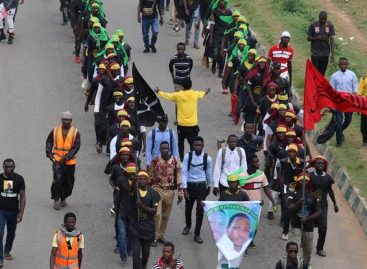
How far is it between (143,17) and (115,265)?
1107cm

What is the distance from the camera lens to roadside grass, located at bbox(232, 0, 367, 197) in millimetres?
23253

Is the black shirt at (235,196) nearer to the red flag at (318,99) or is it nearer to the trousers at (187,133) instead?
the red flag at (318,99)

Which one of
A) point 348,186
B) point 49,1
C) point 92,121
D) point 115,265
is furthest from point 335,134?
point 49,1

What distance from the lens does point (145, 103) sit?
21.6 meters

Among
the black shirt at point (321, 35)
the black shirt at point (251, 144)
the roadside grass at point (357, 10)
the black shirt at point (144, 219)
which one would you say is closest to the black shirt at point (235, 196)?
the black shirt at point (144, 219)

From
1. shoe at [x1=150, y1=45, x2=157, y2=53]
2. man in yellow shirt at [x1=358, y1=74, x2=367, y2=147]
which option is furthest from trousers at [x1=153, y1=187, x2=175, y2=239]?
shoe at [x1=150, y1=45, x2=157, y2=53]

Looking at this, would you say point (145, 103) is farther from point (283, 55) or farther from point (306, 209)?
point (283, 55)

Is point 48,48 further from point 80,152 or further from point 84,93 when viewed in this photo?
point 80,152

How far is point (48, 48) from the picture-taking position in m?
30.2

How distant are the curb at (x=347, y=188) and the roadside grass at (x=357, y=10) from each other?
7.94 metres

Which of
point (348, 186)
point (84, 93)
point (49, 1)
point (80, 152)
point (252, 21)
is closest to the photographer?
point (348, 186)

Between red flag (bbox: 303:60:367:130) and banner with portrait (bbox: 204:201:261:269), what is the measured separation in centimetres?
147

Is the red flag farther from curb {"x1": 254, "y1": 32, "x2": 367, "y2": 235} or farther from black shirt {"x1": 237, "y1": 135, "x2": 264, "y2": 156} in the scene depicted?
curb {"x1": 254, "y1": 32, "x2": 367, "y2": 235}

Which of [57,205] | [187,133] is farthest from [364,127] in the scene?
[57,205]
